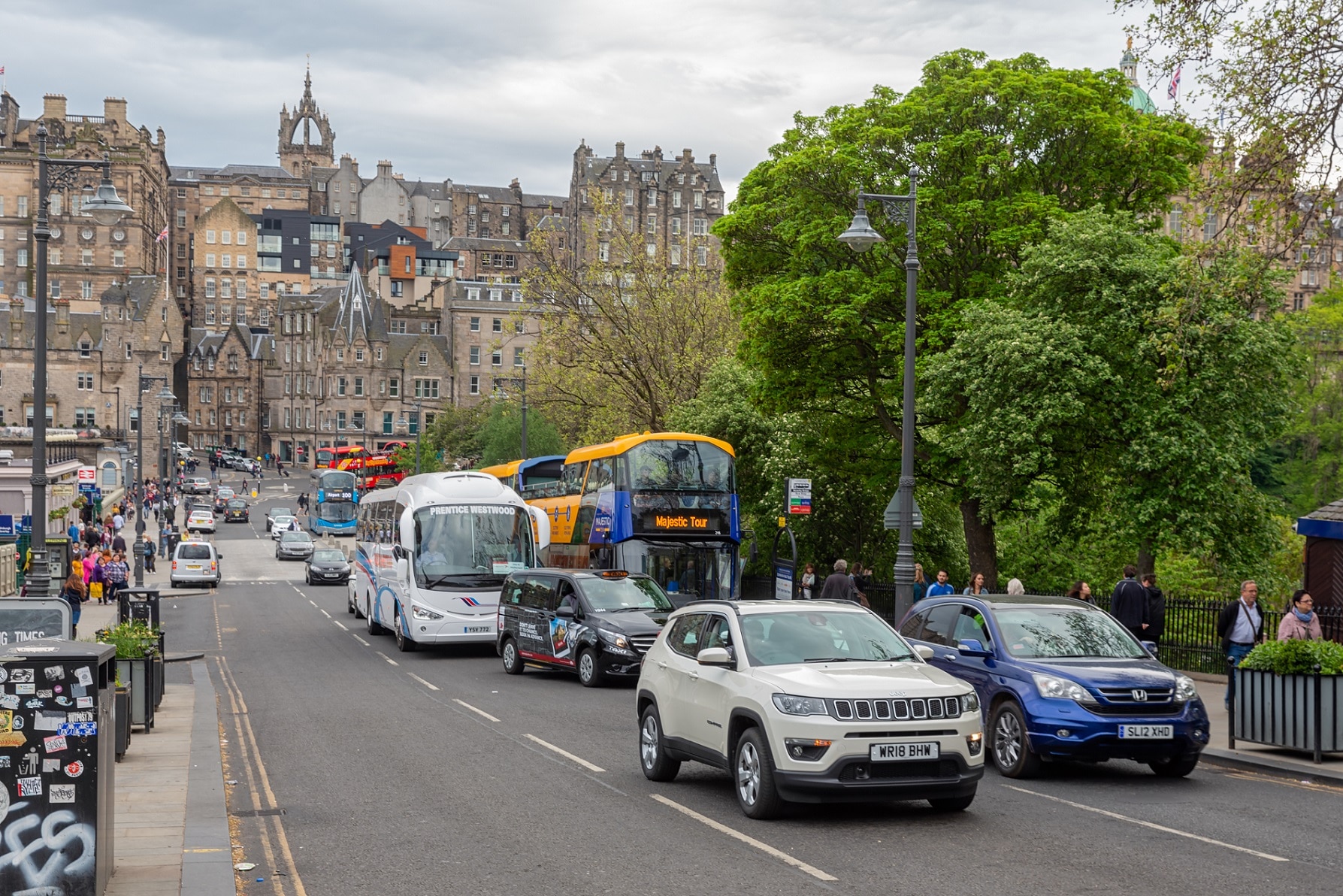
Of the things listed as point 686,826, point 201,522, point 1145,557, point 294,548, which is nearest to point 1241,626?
point 686,826

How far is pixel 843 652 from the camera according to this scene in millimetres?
11508

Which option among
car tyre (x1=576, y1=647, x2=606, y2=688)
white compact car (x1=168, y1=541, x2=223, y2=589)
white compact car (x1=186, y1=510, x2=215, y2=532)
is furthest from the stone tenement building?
car tyre (x1=576, y1=647, x2=606, y2=688)

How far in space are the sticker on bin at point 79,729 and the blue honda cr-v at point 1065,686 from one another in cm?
838

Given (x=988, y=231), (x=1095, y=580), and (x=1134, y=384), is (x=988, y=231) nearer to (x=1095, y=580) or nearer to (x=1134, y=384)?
(x=1134, y=384)

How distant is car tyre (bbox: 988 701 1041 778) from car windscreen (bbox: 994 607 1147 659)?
0.58 metres

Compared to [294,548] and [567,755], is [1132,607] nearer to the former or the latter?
[567,755]

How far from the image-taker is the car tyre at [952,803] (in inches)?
429

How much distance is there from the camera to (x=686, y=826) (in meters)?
10.6

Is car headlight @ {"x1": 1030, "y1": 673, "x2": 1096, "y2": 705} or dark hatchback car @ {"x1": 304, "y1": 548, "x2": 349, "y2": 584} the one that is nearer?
car headlight @ {"x1": 1030, "y1": 673, "x2": 1096, "y2": 705}

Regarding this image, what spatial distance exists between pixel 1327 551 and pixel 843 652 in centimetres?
1439

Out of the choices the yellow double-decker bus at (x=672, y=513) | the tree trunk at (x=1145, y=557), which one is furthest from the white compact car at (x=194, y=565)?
the tree trunk at (x=1145, y=557)

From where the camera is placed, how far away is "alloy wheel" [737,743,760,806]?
10.7m

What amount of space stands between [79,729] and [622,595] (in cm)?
1528

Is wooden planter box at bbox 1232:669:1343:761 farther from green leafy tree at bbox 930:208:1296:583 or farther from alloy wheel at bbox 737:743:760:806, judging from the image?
green leafy tree at bbox 930:208:1296:583
